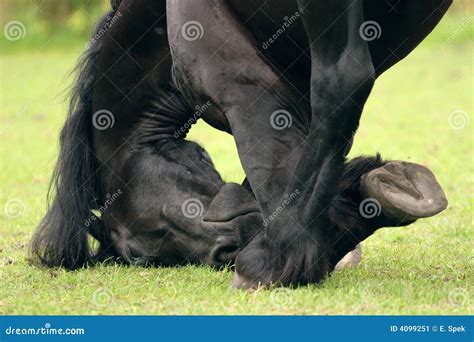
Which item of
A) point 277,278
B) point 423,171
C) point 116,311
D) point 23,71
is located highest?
point 423,171

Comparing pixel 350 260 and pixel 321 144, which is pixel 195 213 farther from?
pixel 321 144

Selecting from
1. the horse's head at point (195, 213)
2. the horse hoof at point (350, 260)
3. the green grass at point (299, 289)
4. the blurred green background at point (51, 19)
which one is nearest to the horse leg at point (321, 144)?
the green grass at point (299, 289)

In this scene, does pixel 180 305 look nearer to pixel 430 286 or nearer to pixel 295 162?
pixel 295 162

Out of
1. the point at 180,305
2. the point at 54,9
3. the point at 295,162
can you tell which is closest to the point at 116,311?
the point at 180,305

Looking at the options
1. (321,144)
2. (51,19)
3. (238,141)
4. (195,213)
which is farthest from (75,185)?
(51,19)

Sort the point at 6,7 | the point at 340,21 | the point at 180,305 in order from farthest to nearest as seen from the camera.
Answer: the point at 6,7 < the point at 180,305 < the point at 340,21

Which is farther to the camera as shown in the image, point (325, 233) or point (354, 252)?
point (354, 252)

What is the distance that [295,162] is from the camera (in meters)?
4.36

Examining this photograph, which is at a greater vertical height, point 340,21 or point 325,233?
point 340,21

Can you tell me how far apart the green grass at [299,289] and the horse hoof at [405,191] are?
0.41 meters

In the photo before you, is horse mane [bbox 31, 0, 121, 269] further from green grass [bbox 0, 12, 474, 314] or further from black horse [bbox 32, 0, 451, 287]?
green grass [bbox 0, 12, 474, 314]

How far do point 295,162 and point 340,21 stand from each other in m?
0.73

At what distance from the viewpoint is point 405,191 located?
13.5 feet

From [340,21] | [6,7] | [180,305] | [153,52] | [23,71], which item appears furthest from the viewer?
[6,7]
